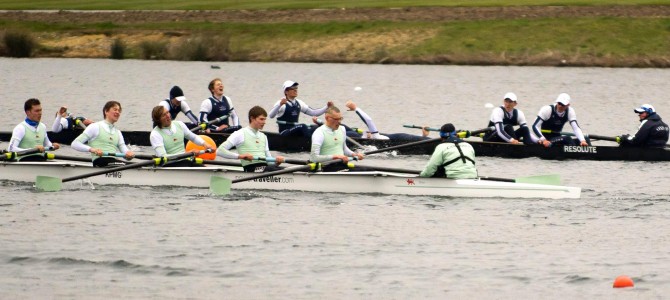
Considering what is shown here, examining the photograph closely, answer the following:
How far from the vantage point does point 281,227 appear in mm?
22219

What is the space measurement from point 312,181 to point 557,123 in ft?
26.3

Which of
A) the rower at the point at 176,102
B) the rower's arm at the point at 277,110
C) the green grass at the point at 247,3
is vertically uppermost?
the green grass at the point at 247,3

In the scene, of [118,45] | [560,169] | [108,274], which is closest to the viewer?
[108,274]

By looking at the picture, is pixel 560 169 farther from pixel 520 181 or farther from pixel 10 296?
pixel 10 296

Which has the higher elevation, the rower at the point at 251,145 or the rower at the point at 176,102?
the rower at the point at 176,102

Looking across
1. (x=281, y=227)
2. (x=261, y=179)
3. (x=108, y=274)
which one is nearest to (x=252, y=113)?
(x=261, y=179)

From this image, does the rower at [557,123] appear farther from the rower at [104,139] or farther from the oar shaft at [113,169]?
the rower at [104,139]

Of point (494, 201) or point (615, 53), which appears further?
point (615, 53)

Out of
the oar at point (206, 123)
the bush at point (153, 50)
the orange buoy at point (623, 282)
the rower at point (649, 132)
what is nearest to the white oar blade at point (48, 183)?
the oar at point (206, 123)

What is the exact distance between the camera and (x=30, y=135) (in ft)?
85.8

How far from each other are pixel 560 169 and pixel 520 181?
Answer: 5318mm

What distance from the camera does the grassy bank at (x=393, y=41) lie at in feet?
193

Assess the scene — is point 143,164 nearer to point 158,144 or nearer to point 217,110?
point 158,144

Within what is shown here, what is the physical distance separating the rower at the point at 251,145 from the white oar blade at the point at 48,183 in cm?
311
